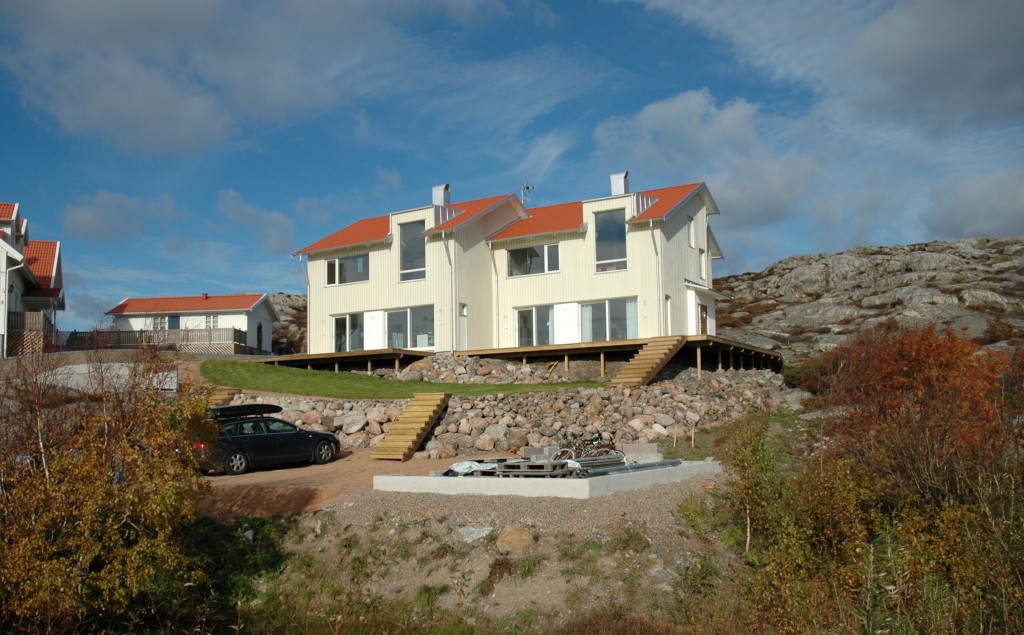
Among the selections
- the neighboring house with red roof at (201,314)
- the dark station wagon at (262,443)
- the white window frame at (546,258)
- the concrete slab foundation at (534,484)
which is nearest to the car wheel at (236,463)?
the dark station wagon at (262,443)

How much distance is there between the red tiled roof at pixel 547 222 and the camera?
31.7m

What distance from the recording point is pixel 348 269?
34250 mm

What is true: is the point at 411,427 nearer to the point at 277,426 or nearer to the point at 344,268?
the point at 277,426

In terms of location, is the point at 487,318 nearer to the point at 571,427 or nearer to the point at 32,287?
the point at 571,427

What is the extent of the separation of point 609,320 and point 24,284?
27542 millimetres

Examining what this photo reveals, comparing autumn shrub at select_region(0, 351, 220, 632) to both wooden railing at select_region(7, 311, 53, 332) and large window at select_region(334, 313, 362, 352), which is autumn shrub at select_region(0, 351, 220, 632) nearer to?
large window at select_region(334, 313, 362, 352)

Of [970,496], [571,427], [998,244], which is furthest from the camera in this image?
[998,244]

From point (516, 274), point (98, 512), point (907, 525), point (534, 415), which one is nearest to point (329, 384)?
point (534, 415)

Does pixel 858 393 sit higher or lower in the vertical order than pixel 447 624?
higher

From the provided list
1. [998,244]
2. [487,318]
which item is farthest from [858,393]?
[998,244]

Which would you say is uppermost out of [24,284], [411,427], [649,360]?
[24,284]

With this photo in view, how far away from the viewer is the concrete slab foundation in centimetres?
1448

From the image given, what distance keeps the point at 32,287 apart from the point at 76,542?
117 ft

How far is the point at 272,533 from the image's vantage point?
1430 centimetres
